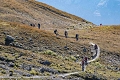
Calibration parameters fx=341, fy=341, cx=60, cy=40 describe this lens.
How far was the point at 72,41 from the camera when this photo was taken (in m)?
82.1

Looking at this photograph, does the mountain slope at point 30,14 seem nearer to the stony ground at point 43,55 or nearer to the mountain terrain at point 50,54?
the mountain terrain at point 50,54

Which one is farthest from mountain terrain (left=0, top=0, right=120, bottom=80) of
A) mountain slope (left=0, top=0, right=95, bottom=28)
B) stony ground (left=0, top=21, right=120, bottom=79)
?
mountain slope (left=0, top=0, right=95, bottom=28)

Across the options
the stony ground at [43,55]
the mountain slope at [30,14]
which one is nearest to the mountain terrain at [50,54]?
the stony ground at [43,55]

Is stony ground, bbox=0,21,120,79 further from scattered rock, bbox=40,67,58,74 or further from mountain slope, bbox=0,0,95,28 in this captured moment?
mountain slope, bbox=0,0,95,28

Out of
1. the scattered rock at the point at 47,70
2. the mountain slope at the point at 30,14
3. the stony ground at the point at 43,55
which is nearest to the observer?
the scattered rock at the point at 47,70

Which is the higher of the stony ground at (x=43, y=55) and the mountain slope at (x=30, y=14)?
the mountain slope at (x=30, y=14)

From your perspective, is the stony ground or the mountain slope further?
Answer: the mountain slope

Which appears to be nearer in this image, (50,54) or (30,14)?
(50,54)

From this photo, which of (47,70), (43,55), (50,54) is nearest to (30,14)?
(50,54)

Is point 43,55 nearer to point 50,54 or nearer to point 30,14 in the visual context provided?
point 50,54

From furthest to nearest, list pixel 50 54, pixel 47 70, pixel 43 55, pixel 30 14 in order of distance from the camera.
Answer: pixel 30 14
pixel 50 54
pixel 43 55
pixel 47 70

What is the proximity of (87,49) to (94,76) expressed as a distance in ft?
80.6

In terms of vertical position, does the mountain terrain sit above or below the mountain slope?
below

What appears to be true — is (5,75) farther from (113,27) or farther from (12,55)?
(113,27)
